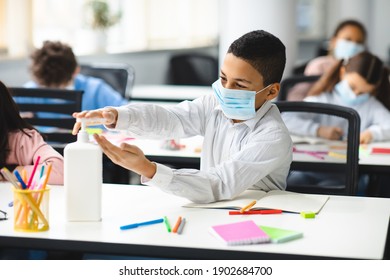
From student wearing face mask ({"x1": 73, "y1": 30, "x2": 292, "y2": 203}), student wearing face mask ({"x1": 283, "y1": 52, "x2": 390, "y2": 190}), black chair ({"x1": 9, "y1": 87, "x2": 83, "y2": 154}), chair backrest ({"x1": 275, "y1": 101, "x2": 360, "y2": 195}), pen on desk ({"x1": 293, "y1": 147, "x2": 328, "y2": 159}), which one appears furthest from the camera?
student wearing face mask ({"x1": 283, "y1": 52, "x2": 390, "y2": 190})

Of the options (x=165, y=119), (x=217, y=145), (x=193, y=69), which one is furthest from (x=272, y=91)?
(x=193, y=69)

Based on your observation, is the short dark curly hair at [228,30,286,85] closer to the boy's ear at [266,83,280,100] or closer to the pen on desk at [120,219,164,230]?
the boy's ear at [266,83,280,100]

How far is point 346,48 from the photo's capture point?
598 cm

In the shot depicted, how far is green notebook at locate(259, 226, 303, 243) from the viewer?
1.89m

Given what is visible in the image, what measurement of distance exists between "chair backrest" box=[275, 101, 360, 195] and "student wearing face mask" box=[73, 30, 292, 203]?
457 mm

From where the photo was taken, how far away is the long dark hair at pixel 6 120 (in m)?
2.58

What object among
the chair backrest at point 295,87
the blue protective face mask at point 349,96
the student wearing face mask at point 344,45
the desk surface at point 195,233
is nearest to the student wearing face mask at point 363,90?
the blue protective face mask at point 349,96

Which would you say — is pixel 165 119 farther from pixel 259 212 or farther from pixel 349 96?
pixel 349 96

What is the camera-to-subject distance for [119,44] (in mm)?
7023

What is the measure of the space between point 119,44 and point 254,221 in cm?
515

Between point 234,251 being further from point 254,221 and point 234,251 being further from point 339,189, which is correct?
point 339,189

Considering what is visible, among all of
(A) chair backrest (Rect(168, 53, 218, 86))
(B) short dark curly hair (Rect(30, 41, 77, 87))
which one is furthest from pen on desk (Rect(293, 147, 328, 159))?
(A) chair backrest (Rect(168, 53, 218, 86))

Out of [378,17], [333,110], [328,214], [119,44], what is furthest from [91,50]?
[378,17]

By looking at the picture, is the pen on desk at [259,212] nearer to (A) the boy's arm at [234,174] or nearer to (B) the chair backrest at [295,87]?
(A) the boy's arm at [234,174]
